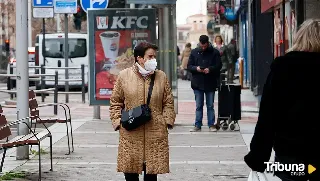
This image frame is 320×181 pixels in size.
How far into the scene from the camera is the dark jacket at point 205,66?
1584 centimetres

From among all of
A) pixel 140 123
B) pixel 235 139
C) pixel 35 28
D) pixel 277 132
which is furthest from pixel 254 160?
pixel 35 28

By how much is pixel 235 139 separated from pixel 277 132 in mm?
9611

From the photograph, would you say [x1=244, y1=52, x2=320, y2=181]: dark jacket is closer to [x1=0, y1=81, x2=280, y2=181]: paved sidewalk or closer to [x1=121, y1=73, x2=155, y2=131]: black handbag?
[x1=121, y1=73, x2=155, y2=131]: black handbag

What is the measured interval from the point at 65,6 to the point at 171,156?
1381 cm

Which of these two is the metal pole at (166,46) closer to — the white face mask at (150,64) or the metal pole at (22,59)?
the metal pole at (22,59)

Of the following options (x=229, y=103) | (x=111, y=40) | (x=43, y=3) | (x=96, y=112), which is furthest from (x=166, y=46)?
(x=43, y=3)

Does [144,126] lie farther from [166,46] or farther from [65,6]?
[65,6]

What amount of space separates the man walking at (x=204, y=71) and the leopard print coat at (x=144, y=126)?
764 centimetres

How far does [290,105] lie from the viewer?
5.20 m

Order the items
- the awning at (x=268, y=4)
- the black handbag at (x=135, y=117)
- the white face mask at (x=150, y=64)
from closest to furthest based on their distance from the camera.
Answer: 1. the black handbag at (x=135, y=117)
2. the white face mask at (x=150, y=64)
3. the awning at (x=268, y=4)

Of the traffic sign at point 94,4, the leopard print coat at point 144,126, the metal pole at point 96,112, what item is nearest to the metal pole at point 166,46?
the metal pole at point 96,112

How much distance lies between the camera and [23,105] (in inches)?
471

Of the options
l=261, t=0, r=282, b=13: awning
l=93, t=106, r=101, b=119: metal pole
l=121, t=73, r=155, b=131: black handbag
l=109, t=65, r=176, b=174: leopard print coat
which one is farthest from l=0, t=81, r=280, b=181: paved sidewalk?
l=121, t=73, r=155, b=131: black handbag

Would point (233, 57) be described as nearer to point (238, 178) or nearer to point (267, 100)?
point (238, 178)
